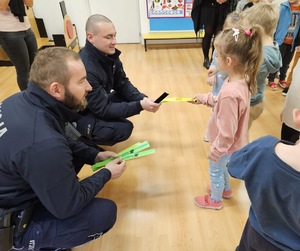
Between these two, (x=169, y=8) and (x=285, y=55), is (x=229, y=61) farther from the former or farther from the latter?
(x=169, y=8)

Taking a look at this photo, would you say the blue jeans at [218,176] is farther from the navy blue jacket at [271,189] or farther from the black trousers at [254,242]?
the navy blue jacket at [271,189]

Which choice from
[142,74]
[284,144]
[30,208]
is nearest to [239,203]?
[284,144]

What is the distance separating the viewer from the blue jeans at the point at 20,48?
2135 mm

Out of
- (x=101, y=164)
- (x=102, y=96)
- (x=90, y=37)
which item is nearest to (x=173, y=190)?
(x=101, y=164)

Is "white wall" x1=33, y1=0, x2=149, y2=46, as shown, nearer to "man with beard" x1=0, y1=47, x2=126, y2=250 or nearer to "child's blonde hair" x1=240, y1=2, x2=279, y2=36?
"child's blonde hair" x1=240, y1=2, x2=279, y2=36

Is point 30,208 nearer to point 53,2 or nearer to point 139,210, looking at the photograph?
point 139,210

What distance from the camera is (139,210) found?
5.13ft

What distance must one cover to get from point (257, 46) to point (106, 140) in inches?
45.3

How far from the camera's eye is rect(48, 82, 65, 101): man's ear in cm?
104

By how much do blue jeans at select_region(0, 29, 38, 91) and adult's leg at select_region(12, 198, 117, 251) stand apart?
5.23 ft

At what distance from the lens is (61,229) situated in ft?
3.51

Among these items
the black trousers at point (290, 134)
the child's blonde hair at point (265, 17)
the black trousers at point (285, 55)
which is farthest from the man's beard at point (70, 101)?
the black trousers at point (285, 55)

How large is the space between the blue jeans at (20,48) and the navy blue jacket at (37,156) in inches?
54.5

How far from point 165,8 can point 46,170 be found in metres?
4.19
